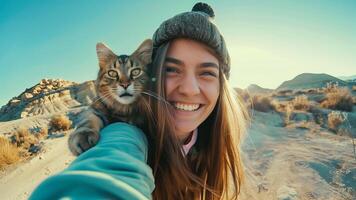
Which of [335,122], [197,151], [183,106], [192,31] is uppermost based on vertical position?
[192,31]

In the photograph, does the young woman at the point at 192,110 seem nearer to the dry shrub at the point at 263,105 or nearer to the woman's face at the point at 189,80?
the woman's face at the point at 189,80

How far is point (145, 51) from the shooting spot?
2.05 metres

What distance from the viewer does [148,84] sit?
2.07 meters

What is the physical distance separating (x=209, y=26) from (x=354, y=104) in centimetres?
1210

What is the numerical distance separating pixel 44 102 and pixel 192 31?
29692mm

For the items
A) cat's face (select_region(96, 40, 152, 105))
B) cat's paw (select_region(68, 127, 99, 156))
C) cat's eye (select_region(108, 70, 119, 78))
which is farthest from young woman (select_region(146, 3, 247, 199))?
cat's paw (select_region(68, 127, 99, 156))

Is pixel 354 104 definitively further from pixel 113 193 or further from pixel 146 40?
pixel 113 193

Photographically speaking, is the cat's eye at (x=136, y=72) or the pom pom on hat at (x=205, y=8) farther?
the pom pom on hat at (x=205, y=8)

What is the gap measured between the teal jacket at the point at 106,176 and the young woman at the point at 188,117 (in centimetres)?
2

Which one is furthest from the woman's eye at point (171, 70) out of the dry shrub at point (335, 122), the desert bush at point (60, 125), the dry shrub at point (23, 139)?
the desert bush at point (60, 125)

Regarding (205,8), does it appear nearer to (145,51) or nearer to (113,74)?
(145,51)

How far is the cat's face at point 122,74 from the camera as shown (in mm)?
1988

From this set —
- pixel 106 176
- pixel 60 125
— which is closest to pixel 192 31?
pixel 106 176

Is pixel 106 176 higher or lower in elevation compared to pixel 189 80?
lower
